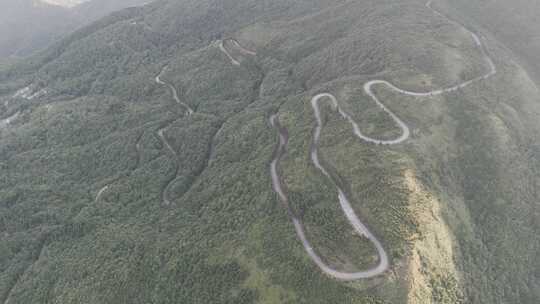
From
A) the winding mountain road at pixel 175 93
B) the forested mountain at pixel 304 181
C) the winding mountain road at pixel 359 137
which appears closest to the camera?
the winding mountain road at pixel 359 137

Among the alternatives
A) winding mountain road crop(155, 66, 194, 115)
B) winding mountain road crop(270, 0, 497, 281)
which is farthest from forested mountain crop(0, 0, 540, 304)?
winding mountain road crop(155, 66, 194, 115)

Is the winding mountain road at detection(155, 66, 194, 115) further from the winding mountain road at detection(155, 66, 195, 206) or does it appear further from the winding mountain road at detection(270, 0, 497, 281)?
the winding mountain road at detection(270, 0, 497, 281)

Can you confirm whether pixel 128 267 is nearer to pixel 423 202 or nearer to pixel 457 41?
pixel 423 202

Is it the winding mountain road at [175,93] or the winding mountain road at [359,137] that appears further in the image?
the winding mountain road at [175,93]

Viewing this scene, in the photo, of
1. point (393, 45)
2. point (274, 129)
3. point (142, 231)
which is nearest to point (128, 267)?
point (142, 231)

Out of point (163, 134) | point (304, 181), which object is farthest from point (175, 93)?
point (304, 181)

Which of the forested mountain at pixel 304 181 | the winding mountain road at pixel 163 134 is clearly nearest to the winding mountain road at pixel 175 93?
the winding mountain road at pixel 163 134

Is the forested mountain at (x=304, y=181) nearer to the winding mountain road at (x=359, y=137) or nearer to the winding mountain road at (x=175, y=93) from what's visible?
the winding mountain road at (x=359, y=137)
